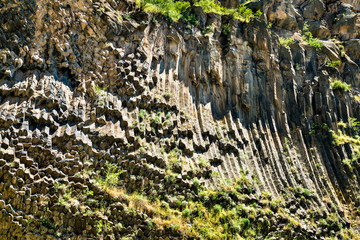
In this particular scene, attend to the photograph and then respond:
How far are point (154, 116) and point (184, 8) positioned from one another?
781 centimetres

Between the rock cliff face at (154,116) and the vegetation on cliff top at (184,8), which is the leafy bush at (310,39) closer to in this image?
the rock cliff face at (154,116)

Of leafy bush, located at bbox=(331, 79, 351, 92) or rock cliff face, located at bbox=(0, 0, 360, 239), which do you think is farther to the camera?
leafy bush, located at bbox=(331, 79, 351, 92)

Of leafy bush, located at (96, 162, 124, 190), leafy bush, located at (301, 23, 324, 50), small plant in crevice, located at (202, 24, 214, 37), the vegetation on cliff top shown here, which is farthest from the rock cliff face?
the vegetation on cliff top

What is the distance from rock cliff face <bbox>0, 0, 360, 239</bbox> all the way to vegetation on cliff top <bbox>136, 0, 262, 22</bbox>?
0.53 metres

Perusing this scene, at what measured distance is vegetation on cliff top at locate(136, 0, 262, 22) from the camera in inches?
646

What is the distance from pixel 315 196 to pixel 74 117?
499 inches

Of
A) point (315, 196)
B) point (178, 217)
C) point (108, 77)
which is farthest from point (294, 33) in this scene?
point (178, 217)

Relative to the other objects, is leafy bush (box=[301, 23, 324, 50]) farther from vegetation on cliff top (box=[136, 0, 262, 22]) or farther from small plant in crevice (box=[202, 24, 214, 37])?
small plant in crevice (box=[202, 24, 214, 37])

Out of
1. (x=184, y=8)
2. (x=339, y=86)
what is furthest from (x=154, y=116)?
(x=339, y=86)

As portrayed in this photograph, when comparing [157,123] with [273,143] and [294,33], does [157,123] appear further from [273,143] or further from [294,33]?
[294,33]

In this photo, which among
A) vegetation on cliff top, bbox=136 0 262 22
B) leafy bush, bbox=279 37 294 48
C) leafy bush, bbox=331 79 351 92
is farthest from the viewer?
leafy bush, bbox=331 79 351 92

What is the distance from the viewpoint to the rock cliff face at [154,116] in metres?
10.4

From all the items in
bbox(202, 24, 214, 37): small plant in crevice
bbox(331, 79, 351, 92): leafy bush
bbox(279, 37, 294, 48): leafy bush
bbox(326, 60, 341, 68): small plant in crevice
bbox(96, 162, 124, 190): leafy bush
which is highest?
bbox(279, 37, 294, 48): leafy bush

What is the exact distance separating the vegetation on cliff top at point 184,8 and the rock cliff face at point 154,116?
0.53m
